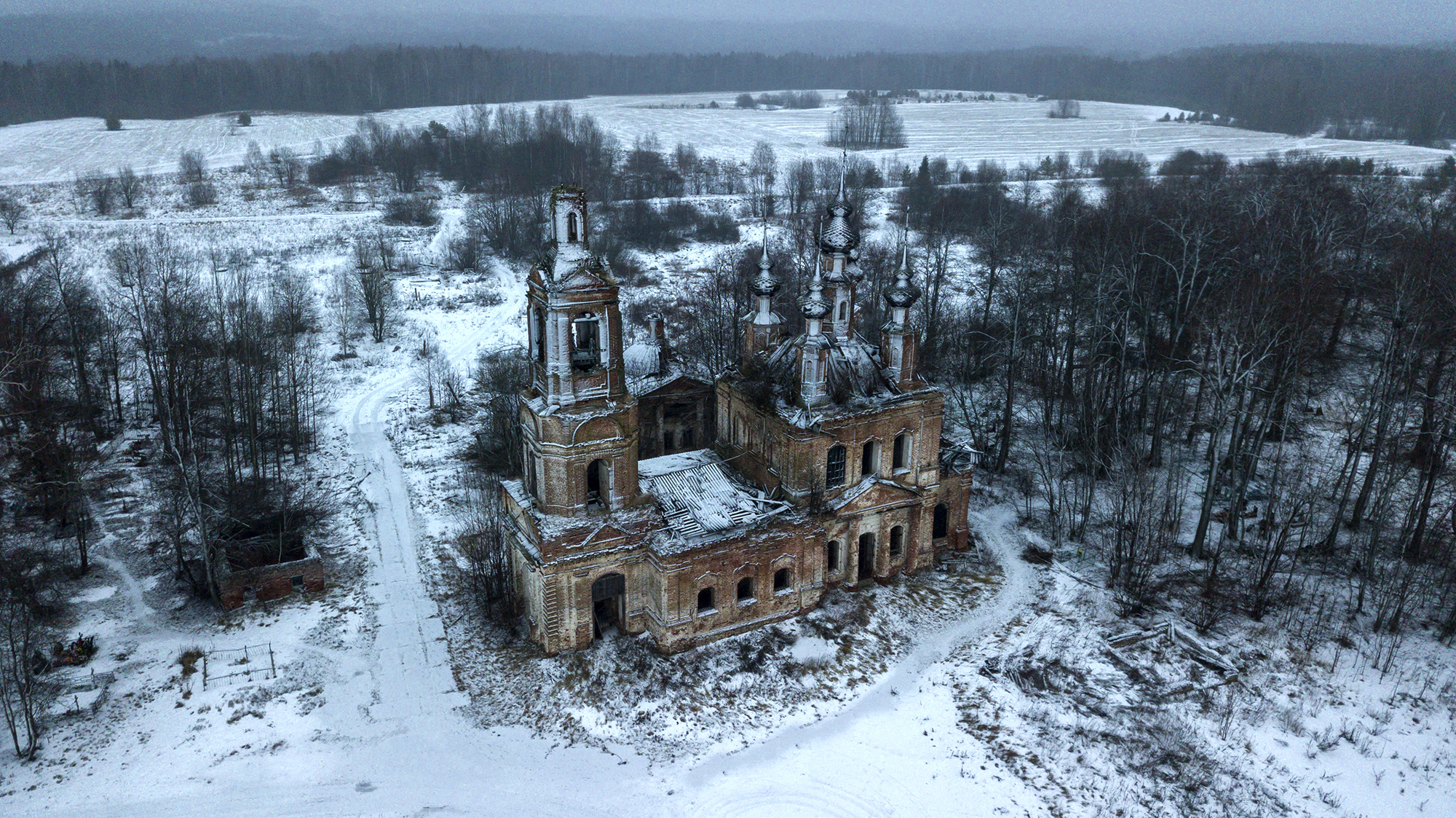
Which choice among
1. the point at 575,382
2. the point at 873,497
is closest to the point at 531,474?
the point at 575,382

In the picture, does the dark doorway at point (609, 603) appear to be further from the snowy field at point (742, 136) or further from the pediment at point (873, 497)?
the snowy field at point (742, 136)

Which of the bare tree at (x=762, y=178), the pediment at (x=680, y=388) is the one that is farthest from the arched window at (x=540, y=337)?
the bare tree at (x=762, y=178)

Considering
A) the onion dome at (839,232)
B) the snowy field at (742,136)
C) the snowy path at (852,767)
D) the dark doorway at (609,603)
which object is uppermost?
the snowy field at (742,136)

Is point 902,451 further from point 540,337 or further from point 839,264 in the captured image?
point 540,337

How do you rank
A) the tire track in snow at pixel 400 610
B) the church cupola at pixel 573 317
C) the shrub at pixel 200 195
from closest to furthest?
the church cupola at pixel 573 317
the tire track in snow at pixel 400 610
the shrub at pixel 200 195

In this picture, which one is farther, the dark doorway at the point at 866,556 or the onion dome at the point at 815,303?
the dark doorway at the point at 866,556

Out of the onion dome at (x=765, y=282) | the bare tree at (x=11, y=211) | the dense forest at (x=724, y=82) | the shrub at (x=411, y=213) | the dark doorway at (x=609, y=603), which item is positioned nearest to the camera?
the dark doorway at (x=609, y=603)

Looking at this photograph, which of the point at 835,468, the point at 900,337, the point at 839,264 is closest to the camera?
the point at 835,468
